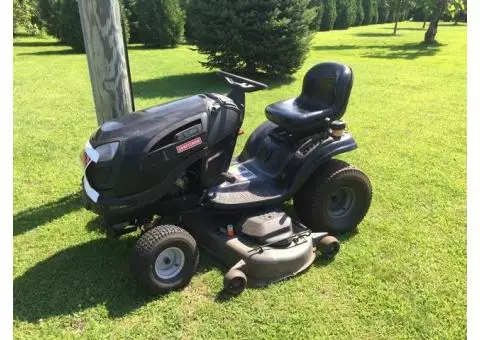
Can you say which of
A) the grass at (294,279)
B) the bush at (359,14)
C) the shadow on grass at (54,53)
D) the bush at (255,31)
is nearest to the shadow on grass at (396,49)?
the bush at (255,31)

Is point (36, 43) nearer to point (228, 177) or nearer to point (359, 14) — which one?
point (228, 177)

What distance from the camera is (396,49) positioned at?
1781 centimetres

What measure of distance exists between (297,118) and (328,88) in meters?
0.43

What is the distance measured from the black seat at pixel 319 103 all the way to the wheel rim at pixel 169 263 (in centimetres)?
133

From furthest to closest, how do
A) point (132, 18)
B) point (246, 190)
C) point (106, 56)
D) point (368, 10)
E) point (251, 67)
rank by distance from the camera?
1. point (368, 10)
2. point (132, 18)
3. point (251, 67)
4. point (106, 56)
5. point (246, 190)

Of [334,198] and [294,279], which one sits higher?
[334,198]

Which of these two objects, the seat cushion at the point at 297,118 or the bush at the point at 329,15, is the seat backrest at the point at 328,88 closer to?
the seat cushion at the point at 297,118

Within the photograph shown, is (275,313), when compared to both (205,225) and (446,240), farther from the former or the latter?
(446,240)

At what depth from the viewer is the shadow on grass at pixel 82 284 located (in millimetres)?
2988

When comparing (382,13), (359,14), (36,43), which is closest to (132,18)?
(36,43)

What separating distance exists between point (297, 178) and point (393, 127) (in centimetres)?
412

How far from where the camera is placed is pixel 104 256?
3545 millimetres

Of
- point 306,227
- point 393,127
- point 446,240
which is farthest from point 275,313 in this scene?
point 393,127

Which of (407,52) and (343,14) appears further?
(343,14)
